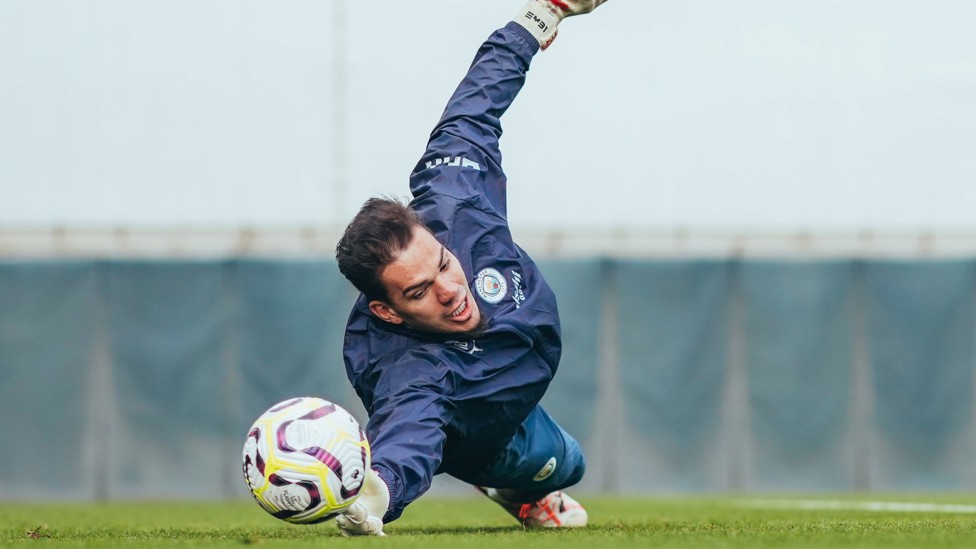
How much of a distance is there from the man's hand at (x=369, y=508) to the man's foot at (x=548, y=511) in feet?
4.96

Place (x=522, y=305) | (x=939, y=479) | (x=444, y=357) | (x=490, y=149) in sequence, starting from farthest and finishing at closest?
1. (x=939, y=479)
2. (x=490, y=149)
3. (x=522, y=305)
4. (x=444, y=357)

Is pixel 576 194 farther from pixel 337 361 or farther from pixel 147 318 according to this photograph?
pixel 147 318

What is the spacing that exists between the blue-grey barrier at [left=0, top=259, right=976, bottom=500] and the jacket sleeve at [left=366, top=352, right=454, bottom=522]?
25.9ft

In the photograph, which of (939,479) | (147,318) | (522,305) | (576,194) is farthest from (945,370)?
(522,305)

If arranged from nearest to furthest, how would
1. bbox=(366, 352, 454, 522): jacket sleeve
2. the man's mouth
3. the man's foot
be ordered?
1. bbox=(366, 352, 454, 522): jacket sleeve
2. the man's mouth
3. the man's foot

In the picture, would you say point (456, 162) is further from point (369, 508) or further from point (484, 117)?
point (369, 508)

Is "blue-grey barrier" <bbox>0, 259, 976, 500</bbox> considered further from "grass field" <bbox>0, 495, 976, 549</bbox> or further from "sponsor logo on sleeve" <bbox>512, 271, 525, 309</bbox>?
"sponsor logo on sleeve" <bbox>512, 271, 525, 309</bbox>

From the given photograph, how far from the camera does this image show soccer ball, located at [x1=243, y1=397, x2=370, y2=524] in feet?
14.2

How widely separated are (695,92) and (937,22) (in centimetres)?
259

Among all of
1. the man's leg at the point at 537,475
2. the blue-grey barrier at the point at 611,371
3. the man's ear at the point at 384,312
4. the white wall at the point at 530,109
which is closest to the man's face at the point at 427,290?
the man's ear at the point at 384,312

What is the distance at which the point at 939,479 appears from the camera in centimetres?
1278

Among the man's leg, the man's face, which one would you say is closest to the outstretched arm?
the man's face

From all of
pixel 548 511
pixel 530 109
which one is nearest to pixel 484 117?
pixel 548 511

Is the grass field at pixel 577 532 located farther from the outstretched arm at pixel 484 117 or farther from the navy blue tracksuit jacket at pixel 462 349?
the outstretched arm at pixel 484 117
